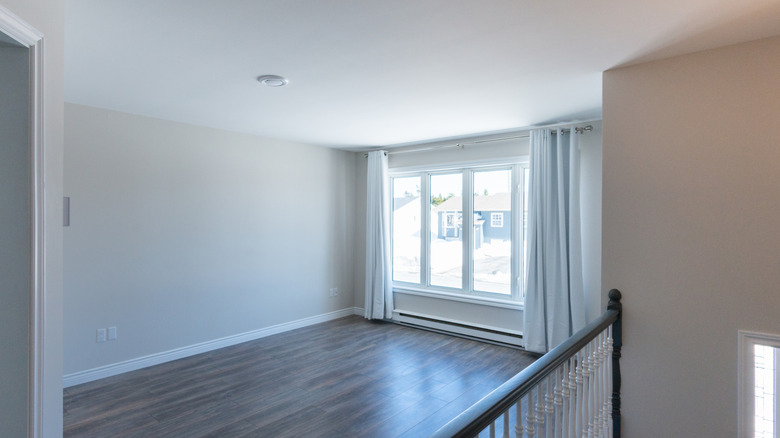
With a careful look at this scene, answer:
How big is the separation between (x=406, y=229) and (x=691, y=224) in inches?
148

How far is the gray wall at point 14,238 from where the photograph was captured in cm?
132

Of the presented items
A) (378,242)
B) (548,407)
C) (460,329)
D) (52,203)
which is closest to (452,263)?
(460,329)

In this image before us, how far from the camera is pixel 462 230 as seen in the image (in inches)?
202

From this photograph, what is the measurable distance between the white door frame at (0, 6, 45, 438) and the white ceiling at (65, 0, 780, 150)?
667mm

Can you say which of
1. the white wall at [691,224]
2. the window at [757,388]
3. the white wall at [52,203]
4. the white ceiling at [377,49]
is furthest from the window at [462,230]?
the white wall at [52,203]

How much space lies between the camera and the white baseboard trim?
355 cm

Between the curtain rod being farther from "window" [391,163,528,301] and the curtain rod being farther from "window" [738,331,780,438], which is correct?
"window" [738,331,780,438]

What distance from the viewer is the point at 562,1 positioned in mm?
1813

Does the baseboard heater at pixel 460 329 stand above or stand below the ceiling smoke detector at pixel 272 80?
below

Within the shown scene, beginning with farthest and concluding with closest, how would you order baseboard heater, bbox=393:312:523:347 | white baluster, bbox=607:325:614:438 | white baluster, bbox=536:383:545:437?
baseboard heater, bbox=393:312:523:347, white baluster, bbox=607:325:614:438, white baluster, bbox=536:383:545:437

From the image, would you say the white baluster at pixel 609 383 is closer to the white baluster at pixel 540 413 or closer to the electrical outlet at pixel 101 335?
the white baluster at pixel 540 413

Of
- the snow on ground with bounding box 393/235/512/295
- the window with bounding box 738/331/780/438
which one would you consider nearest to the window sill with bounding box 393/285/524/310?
the snow on ground with bounding box 393/235/512/295

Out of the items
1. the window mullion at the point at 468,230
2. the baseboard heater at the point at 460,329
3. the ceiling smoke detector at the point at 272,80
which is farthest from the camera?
the window mullion at the point at 468,230

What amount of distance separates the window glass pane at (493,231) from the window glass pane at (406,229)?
3.04 feet
